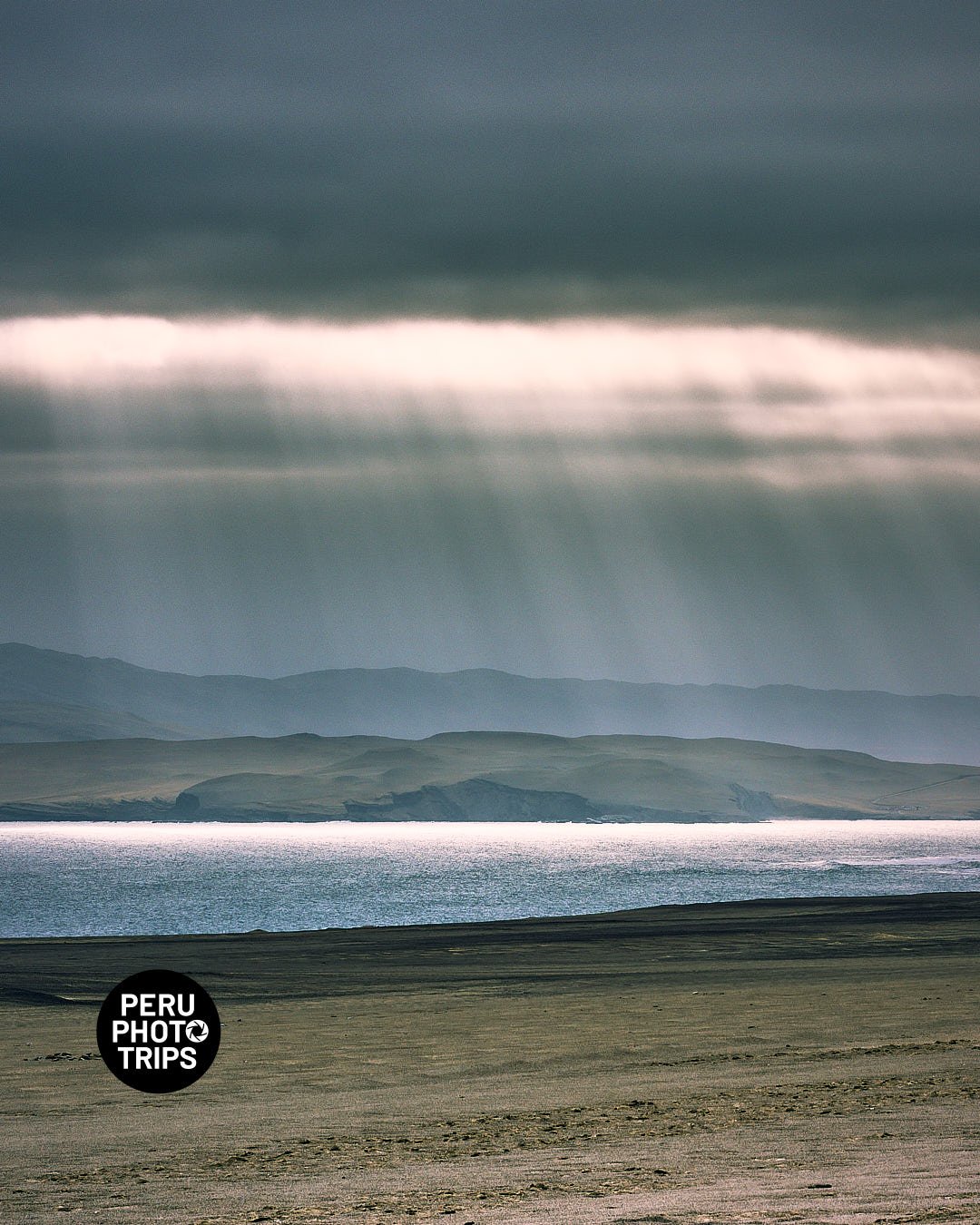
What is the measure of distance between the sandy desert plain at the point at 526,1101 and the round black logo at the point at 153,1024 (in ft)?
4.98

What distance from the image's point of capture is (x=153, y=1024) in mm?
19453

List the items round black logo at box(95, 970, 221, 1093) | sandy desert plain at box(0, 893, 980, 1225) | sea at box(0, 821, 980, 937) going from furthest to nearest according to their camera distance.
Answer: sea at box(0, 821, 980, 937), round black logo at box(95, 970, 221, 1093), sandy desert plain at box(0, 893, 980, 1225)

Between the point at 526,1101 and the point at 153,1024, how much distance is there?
9276 mm

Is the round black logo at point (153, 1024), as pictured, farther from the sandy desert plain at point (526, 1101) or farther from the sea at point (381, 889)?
the sea at point (381, 889)

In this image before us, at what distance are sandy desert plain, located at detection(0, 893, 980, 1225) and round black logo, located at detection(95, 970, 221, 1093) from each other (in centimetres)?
152

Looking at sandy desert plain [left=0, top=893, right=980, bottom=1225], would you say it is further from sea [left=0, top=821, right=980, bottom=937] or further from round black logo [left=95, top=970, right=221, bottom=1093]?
sea [left=0, top=821, right=980, bottom=937]

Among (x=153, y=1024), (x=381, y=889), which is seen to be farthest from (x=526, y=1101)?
(x=381, y=889)

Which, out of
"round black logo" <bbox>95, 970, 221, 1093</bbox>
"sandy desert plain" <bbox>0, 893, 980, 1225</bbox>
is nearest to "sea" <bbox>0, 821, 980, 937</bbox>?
"sandy desert plain" <bbox>0, 893, 980, 1225</bbox>

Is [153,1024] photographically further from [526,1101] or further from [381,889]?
[381,889]

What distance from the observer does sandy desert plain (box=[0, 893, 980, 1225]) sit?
1827 centimetres

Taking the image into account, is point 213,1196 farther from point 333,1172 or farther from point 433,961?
point 433,961

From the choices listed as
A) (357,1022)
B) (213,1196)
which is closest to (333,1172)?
(213,1196)

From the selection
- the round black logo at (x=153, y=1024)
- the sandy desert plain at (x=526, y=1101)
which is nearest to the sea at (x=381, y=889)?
the sandy desert plain at (x=526, y=1101)

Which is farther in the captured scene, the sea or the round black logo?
the sea
